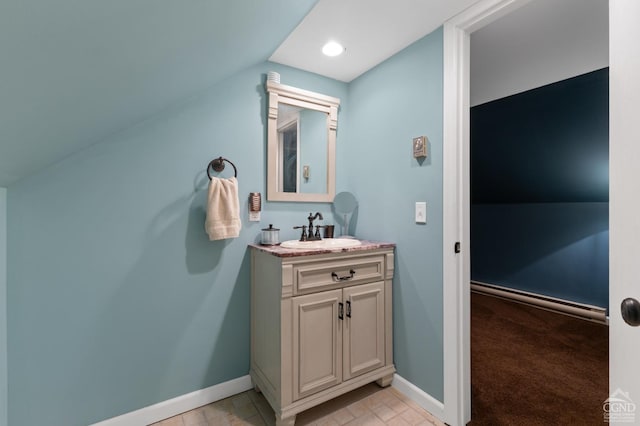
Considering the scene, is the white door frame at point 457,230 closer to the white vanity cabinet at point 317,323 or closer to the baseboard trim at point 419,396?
the baseboard trim at point 419,396

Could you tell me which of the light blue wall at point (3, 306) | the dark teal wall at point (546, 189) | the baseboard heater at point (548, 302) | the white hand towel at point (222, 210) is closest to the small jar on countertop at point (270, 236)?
the white hand towel at point (222, 210)

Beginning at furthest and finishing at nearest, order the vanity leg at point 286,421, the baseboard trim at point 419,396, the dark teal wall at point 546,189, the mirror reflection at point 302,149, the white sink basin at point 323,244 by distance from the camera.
Result: 1. the dark teal wall at point 546,189
2. the mirror reflection at point 302,149
3. the white sink basin at point 323,244
4. the baseboard trim at point 419,396
5. the vanity leg at point 286,421

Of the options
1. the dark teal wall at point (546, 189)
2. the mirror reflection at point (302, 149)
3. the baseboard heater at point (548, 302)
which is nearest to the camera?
the mirror reflection at point (302, 149)

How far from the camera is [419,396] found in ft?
5.33

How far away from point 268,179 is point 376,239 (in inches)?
33.3

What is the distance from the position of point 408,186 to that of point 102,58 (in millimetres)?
Result: 1507

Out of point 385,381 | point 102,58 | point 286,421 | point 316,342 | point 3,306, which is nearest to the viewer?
point 102,58

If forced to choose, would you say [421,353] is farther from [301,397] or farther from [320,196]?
[320,196]

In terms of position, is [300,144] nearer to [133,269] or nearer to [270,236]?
[270,236]

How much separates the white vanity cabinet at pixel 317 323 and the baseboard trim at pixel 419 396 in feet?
0.20

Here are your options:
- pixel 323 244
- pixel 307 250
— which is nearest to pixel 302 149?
pixel 323 244

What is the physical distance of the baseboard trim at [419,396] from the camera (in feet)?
5.00

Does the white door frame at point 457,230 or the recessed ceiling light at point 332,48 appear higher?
the recessed ceiling light at point 332,48

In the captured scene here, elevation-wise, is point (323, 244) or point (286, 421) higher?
point (323, 244)
